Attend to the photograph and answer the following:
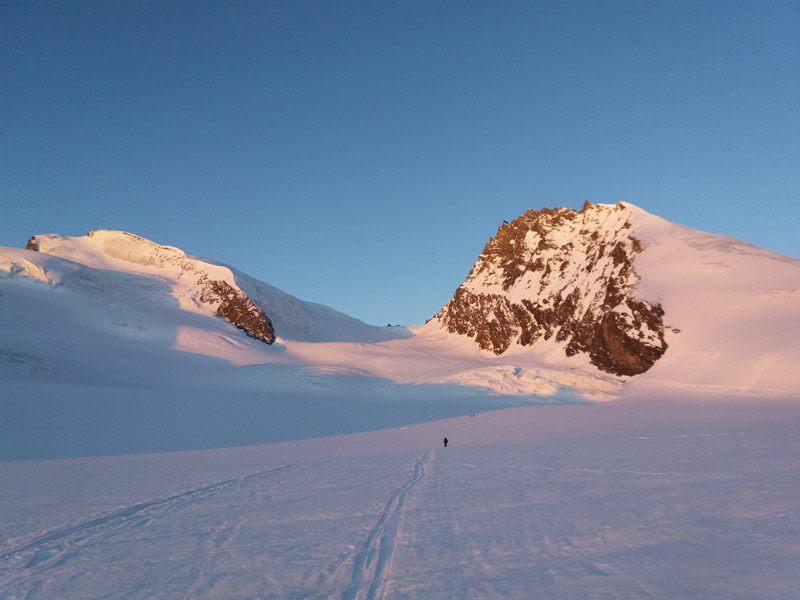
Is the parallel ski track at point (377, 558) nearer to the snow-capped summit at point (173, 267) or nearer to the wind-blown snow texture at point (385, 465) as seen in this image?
the wind-blown snow texture at point (385, 465)

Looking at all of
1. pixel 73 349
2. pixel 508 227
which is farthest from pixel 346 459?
pixel 508 227

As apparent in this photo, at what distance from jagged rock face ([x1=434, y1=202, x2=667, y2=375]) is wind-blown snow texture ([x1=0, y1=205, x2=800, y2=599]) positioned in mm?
5403

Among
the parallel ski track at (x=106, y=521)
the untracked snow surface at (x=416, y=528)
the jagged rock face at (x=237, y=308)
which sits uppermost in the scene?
the jagged rock face at (x=237, y=308)

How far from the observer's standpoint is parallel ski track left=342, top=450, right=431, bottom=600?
19.0 feet

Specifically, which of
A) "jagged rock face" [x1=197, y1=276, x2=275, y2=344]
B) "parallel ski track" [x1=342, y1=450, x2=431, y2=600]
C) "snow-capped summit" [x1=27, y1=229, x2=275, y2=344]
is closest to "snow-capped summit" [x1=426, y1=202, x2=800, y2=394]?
"jagged rock face" [x1=197, y1=276, x2=275, y2=344]

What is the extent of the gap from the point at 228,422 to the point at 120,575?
1101 inches

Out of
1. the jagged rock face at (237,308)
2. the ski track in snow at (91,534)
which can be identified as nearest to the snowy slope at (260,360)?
the jagged rock face at (237,308)

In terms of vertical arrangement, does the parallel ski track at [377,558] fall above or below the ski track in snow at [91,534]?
above

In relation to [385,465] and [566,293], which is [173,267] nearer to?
[566,293]

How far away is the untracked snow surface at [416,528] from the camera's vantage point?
19.7 feet

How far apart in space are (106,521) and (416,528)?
19.4ft

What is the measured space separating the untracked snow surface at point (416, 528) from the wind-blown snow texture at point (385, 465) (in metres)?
0.05

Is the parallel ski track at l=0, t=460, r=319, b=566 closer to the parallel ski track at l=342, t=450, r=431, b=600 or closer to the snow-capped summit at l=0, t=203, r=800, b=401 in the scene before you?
the parallel ski track at l=342, t=450, r=431, b=600

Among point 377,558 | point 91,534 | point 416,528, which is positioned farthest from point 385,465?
point 377,558
